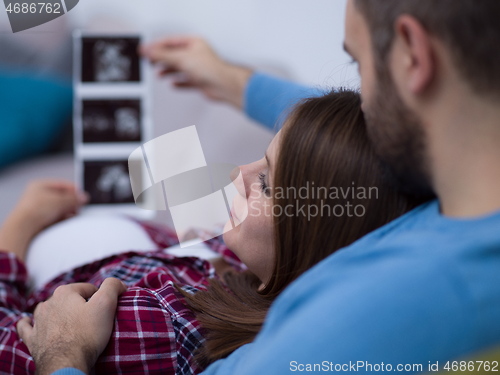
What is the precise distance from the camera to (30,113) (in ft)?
4.84

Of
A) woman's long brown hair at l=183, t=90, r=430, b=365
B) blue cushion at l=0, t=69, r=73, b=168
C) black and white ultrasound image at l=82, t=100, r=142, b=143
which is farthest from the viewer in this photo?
blue cushion at l=0, t=69, r=73, b=168

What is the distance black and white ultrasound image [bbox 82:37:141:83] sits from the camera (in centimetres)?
135

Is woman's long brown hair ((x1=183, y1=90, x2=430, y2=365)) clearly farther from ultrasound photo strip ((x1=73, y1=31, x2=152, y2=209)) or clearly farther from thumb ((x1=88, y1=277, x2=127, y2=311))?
ultrasound photo strip ((x1=73, y1=31, x2=152, y2=209))

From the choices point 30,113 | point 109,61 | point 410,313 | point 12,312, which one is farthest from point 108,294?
point 30,113

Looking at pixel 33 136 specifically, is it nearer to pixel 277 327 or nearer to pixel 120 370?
pixel 120 370

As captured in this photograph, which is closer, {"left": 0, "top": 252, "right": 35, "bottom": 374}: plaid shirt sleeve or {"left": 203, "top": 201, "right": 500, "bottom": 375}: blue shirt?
{"left": 203, "top": 201, "right": 500, "bottom": 375}: blue shirt

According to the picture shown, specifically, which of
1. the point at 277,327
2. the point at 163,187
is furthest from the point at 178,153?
the point at 277,327

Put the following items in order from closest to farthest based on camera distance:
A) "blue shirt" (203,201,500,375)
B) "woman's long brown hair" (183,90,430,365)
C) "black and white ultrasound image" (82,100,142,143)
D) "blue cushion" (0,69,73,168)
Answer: "blue shirt" (203,201,500,375) < "woman's long brown hair" (183,90,430,365) < "black and white ultrasound image" (82,100,142,143) < "blue cushion" (0,69,73,168)

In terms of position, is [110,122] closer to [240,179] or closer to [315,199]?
[240,179]

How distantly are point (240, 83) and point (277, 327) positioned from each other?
33.9 inches

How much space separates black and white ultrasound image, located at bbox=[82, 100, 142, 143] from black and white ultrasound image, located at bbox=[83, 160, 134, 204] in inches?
2.4

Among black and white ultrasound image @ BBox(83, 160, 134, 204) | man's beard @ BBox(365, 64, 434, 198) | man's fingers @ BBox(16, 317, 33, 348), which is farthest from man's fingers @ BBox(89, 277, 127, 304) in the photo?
black and white ultrasound image @ BBox(83, 160, 134, 204)

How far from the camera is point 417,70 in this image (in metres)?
0.45

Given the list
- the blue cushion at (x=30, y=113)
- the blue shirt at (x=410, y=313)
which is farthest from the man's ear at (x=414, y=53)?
the blue cushion at (x=30, y=113)
